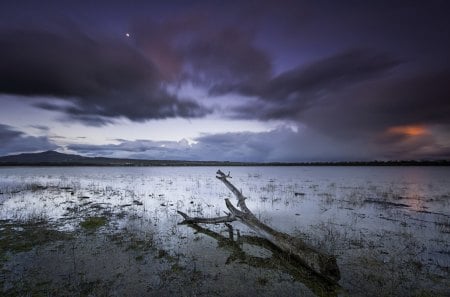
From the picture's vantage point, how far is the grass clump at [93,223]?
550 inches

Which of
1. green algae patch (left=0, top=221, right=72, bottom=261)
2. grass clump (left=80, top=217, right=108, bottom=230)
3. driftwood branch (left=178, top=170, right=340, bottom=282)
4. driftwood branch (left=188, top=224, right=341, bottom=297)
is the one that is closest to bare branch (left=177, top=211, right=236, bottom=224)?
driftwood branch (left=188, top=224, right=341, bottom=297)

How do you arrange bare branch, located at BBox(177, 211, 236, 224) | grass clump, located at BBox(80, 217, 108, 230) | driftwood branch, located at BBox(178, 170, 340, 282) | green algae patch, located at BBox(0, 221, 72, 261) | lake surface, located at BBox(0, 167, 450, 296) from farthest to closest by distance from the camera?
grass clump, located at BBox(80, 217, 108, 230)
bare branch, located at BBox(177, 211, 236, 224)
green algae patch, located at BBox(0, 221, 72, 261)
driftwood branch, located at BBox(178, 170, 340, 282)
lake surface, located at BBox(0, 167, 450, 296)

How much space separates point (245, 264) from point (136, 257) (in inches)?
177

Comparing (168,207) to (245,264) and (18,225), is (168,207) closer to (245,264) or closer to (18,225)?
(18,225)

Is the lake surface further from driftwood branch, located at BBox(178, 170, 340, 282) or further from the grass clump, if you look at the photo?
driftwood branch, located at BBox(178, 170, 340, 282)

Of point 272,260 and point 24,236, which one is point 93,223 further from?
point 272,260

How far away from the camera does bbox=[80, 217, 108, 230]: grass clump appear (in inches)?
550

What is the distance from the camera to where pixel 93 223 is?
1482 centimetres

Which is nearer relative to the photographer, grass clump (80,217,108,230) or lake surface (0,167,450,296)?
lake surface (0,167,450,296)

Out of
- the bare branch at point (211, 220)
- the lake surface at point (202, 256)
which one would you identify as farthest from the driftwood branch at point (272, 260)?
the bare branch at point (211, 220)

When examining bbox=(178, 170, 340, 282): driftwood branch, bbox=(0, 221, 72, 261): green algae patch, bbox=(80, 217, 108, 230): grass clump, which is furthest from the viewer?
bbox=(80, 217, 108, 230): grass clump

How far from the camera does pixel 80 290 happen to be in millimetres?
7016

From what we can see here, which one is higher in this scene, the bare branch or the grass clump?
the bare branch

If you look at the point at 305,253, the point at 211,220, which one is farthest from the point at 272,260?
the point at 211,220
